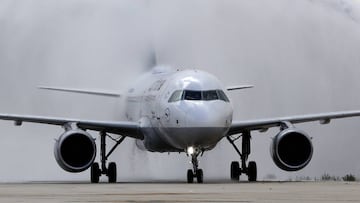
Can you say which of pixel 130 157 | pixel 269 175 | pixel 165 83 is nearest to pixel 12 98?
pixel 130 157

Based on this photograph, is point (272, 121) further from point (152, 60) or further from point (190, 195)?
point (190, 195)

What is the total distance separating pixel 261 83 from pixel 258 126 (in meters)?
11.1

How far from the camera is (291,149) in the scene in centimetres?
3728

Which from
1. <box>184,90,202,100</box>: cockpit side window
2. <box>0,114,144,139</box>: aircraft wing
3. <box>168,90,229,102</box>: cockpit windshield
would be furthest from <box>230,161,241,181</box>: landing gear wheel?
<box>184,90,202,100</box>: cockpit side window

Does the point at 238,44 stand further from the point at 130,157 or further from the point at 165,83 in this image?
the point at 165,83

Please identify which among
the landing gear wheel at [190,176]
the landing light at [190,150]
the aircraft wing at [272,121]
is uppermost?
the aircraft wing at [272,121]

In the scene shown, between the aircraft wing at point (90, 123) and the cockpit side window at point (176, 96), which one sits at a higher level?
the cockpit side window at point (176, 96)

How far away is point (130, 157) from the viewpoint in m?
45.0

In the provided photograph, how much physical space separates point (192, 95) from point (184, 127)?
3.17 ft

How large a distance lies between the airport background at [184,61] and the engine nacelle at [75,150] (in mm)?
8335

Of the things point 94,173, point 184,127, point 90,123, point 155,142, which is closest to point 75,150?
point 90,123

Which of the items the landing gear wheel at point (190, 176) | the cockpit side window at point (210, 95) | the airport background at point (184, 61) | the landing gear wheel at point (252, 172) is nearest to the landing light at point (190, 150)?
the landing gear wheel at point (190, 176)

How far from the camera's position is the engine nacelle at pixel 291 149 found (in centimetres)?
3697

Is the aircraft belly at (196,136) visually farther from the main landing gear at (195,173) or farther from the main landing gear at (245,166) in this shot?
the main landing gear at (245,166)
